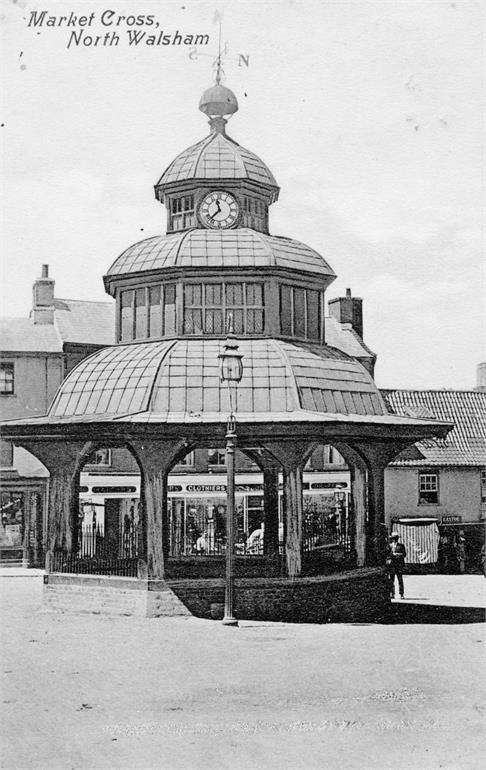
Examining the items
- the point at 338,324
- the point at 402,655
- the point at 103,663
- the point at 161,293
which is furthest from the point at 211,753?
the point at 338,324

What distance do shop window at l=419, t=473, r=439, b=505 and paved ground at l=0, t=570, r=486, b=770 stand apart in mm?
18612

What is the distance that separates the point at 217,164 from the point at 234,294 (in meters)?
4.67

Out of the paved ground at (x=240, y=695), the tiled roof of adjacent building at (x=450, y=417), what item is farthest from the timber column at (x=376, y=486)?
the tiled roof of adjacent building at (x=450, y=417)

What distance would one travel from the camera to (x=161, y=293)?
2630 centimetres

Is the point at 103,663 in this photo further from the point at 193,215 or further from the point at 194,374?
the point at 193,215

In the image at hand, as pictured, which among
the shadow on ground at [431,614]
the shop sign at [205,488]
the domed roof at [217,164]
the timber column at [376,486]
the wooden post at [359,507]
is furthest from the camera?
the shop sign at [205,488]

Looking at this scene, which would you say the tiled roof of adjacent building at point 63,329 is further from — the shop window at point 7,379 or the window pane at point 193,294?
the window pane at point 193,294

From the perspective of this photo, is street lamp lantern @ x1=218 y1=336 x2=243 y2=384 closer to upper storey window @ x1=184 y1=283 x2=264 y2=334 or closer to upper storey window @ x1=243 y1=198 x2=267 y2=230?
upper storey window @ x1=184 y1=283 x2=264 y2=334

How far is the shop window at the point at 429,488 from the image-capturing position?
40.9m

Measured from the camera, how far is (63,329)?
44.1 metres

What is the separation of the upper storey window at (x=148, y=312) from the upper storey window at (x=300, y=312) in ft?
9.30

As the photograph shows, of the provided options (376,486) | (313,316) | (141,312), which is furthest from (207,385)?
(376,486)

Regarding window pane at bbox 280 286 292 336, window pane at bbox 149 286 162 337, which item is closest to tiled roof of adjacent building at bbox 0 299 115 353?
window pane at bbox 149 286 162 337

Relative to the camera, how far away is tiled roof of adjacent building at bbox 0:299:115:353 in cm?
4262
